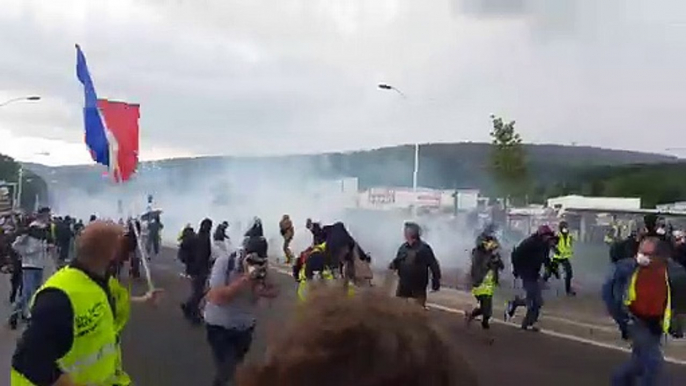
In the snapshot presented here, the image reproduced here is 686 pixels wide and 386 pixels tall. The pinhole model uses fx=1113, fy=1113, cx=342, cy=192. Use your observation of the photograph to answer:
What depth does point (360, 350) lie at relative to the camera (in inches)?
64.9

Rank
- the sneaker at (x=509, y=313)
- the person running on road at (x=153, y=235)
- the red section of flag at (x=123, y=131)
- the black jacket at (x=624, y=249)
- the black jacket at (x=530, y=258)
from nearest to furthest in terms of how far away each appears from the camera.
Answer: the red section of flag at (x=123, y=131), the black jacket at (x=624, y=249), the black jacket at (x=530, y=258), the sneaker at (x=509, y=313), the person running on road at (x=153, y=235)

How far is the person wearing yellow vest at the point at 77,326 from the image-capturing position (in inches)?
157

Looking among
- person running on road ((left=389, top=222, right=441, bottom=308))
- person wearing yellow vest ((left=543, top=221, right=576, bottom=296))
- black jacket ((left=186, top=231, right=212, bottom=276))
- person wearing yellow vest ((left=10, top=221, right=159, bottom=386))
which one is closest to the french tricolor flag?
black jacket ((left=186, top=231, right=212, bottom=276))

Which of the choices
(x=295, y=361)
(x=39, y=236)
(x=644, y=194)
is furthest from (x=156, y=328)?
(x=644, y=194)

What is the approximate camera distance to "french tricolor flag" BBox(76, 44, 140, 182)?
11.6m

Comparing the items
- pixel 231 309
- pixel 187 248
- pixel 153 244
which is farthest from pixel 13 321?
pixel 153 244

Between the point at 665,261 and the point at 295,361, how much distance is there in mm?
7532

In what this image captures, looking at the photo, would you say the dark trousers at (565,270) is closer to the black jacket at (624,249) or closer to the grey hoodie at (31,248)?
the black jacket at (624,249)

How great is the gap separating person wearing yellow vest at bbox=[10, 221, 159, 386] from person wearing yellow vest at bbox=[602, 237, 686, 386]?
5.01 metres

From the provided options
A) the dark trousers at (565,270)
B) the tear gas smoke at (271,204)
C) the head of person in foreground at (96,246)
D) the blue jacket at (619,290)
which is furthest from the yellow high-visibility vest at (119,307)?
the tear gas smoke at (271,204)

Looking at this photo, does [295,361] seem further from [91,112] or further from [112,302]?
[91,112]

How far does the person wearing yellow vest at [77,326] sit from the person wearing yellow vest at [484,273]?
10.7 m

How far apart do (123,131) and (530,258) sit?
19.7 ft

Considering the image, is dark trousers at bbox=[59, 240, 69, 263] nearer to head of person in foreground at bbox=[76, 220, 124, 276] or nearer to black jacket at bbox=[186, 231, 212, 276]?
black jacket at bbox=[186, 231, 212, 276]
